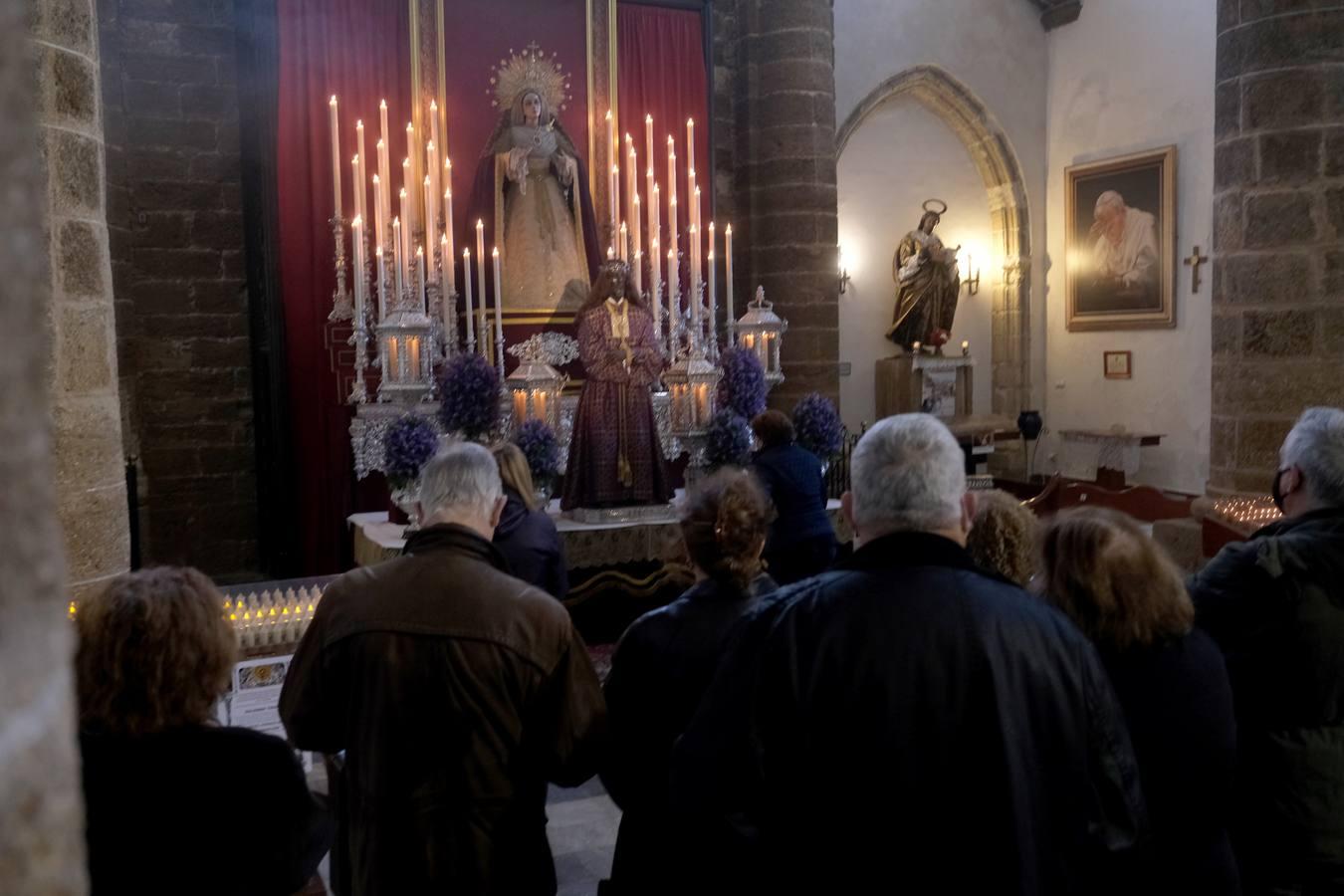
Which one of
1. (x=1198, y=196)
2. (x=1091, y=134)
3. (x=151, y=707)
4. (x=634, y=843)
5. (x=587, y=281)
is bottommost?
(x=634, y=843)

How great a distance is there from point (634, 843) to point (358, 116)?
7.24 m

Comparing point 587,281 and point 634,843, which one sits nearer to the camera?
point 634,843

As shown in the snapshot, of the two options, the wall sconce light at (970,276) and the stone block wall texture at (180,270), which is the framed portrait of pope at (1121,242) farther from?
the stone block wall texture at (180,270)

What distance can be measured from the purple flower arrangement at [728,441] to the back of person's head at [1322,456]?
13.8 feet

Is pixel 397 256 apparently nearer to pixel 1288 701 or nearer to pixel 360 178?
pixel 360 178

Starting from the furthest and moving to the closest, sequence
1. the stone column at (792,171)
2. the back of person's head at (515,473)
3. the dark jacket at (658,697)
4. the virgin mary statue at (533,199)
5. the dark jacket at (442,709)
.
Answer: the stone column at (792,171) → the virgin mary statue at (533,199) → the back of person's head at (515,473) → the dark jacket at (658,697) → the dark jacket at (442,709)

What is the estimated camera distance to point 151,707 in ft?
6.48

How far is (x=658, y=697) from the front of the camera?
266 centimetres

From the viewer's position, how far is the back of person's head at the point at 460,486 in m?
2.68

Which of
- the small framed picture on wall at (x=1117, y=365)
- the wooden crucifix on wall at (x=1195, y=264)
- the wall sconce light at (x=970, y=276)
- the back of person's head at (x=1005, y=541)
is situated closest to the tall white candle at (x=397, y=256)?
the back of person's head at (x=1005, y=541)

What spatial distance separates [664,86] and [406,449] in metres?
5.16

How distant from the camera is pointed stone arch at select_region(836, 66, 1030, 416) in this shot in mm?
13805

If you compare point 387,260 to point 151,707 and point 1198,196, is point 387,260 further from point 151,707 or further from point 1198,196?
point 1198,196

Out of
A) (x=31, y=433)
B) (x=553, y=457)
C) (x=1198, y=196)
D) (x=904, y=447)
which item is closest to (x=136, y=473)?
(x=553, y=457)
